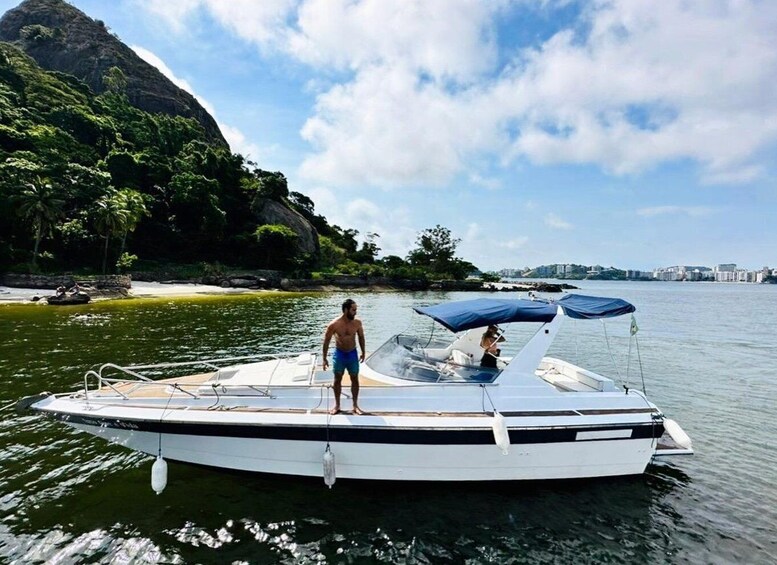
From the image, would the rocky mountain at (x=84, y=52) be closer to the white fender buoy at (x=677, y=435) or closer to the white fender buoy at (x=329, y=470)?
the white fender buoy at (x=329, y=470)

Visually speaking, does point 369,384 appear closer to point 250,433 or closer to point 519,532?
point 250,433

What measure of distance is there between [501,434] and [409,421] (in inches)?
53.8

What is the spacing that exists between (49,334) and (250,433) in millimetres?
19201

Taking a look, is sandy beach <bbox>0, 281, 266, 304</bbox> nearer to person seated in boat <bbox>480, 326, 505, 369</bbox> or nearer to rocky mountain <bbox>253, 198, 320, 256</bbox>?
rocky mountain <bbox>253, 198, 320, 256</bbox>

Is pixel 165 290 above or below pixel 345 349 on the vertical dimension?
below

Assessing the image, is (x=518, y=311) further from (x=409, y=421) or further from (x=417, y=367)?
(x=409, y=421)

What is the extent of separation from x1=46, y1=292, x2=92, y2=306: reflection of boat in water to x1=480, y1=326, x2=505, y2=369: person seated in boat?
36.3 meters

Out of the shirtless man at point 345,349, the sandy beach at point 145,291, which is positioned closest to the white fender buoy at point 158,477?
the shirtless man at point 345,349

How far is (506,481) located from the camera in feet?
22.2

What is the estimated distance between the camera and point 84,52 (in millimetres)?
111688

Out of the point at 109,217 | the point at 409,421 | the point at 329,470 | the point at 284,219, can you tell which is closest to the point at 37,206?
the point at 109,217

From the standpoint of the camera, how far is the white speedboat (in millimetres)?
6129

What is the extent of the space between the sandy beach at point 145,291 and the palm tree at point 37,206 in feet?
21.1

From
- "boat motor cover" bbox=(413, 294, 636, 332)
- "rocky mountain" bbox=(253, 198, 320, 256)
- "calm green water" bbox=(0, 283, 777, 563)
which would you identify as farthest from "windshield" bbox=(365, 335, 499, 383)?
"rocky mountain" bbox=(253, 198, 320, 256)
